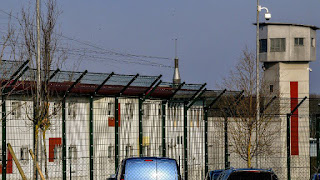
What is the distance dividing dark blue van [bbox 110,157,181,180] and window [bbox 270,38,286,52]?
168 ft

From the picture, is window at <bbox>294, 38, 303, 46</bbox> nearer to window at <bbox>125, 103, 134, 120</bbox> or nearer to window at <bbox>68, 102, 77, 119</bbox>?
window at <bbox>125, 103, 134, 120</bbox>

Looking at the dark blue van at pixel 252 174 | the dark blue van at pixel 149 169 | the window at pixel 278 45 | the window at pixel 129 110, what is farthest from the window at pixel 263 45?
the dark blue van at pixel 252 174

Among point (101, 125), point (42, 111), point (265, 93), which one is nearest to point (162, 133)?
point (101, 125)

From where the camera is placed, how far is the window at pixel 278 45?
6893 cm

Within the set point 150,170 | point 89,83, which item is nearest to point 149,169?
point 150,170

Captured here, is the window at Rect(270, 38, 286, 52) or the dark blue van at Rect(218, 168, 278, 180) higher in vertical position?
the window at Rect(270, 38, 286, 52)

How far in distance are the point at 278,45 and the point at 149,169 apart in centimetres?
5211

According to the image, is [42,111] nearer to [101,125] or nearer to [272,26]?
[101,125]

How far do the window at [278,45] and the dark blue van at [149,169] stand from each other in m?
51.2

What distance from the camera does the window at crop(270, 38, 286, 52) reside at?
68.9 meters

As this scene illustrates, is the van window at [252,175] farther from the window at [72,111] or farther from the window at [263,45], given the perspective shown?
the window at [263,45]

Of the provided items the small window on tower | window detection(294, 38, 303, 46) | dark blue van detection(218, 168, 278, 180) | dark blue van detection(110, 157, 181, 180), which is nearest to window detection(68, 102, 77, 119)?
dark blue van detection(110, 157, 181, 180)

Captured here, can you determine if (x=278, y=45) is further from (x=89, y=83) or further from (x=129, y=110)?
(x=89, y=83)

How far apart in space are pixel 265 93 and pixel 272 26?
28.1 m
